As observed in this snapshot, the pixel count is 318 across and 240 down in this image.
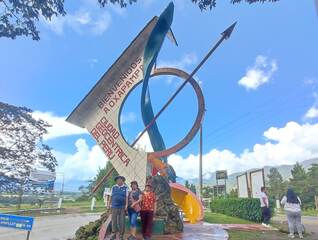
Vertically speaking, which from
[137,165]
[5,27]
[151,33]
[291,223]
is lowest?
[291,223]

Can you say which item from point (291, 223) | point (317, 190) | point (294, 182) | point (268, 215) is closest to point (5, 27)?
point (291, 223)

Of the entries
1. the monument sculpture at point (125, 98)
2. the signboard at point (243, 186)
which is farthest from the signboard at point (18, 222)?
the signboard at point (243, 186)

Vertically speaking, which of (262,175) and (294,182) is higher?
(294,182)

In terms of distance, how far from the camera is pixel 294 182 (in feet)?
168

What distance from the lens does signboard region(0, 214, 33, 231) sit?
644 cm

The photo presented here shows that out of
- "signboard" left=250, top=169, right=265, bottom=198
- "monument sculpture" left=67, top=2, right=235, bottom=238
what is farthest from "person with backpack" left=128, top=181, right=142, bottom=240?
"signboard" left=250, top=169, right=265, bottom=198

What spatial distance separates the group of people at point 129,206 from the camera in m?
7.50

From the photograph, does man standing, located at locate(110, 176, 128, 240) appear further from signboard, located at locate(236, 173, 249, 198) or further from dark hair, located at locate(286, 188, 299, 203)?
signboard, located at locate(236, 173, 249, 198)

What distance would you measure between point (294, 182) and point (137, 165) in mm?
44954

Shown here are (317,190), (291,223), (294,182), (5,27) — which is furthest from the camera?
(294,182)

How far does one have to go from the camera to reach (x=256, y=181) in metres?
17.4

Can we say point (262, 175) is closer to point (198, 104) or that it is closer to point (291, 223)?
point (198, 104)

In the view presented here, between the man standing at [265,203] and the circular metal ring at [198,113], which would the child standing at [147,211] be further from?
the man standing at [265,203]

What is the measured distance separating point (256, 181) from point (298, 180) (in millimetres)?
37821
